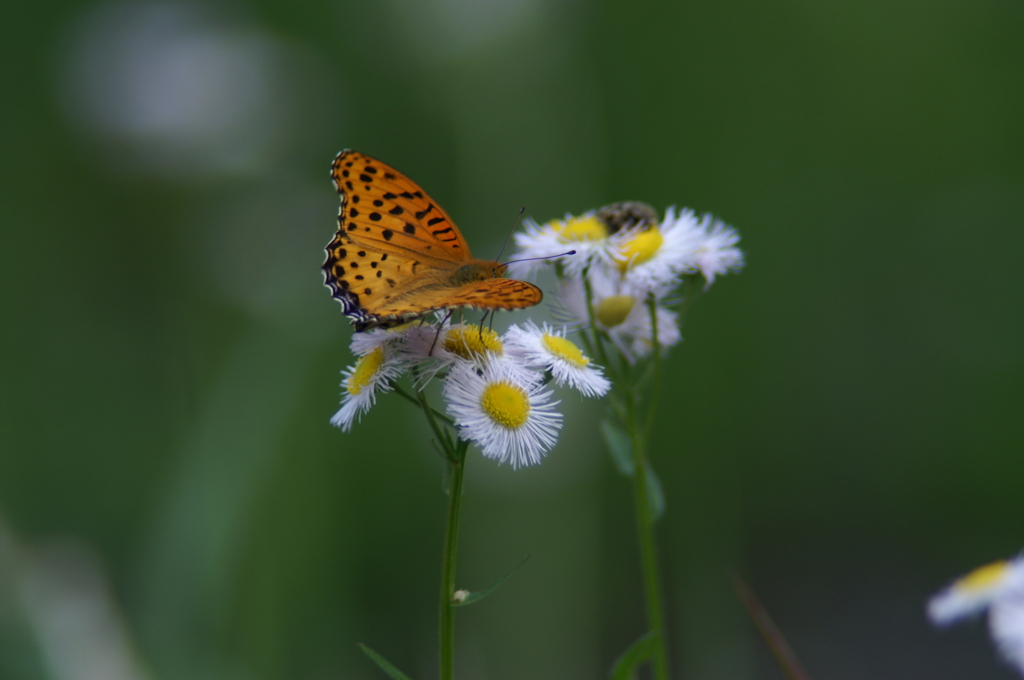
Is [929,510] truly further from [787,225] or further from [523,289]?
[523,289]

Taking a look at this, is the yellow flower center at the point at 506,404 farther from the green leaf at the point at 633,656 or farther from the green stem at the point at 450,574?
the green leaf at the point at 633,656

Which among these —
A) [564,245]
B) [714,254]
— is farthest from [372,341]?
[714,254]

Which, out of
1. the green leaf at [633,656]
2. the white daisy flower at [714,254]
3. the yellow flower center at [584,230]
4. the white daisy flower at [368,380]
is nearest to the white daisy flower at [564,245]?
the yellow flower center at [584,230]

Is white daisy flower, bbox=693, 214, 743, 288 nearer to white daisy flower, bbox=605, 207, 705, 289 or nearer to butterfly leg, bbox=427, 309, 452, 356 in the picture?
white daisy flower, bbox=605, 207, 705, 289

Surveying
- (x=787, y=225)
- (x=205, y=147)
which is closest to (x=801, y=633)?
(x=787, y=225)

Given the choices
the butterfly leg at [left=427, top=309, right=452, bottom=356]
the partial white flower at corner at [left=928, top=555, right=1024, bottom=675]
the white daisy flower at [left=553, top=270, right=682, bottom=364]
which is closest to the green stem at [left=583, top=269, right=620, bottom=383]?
the white daisy flower at [left=553, top=270, right=682, bottom=364]
